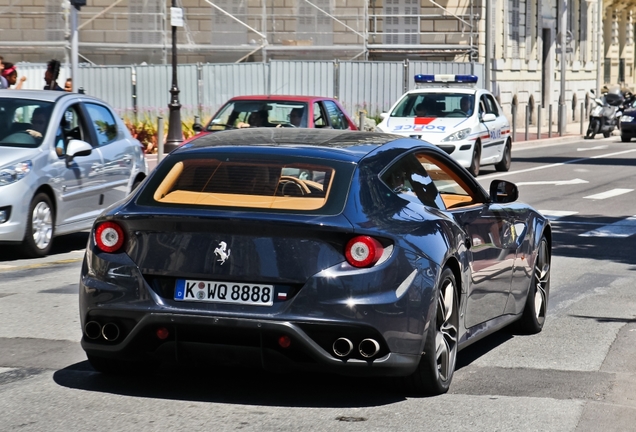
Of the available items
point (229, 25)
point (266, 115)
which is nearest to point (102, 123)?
point (266, 115)

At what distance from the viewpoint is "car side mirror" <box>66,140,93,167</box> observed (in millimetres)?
12695

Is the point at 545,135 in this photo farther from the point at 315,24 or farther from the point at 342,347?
the point at 342,347

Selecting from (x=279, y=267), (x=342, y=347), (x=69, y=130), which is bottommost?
(x=342, y=347)

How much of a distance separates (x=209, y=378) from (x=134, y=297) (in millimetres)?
919

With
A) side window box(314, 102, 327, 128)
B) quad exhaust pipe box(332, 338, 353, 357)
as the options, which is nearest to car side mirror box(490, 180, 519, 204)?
quad exhaust pipe box(332, 338, 353, 357)

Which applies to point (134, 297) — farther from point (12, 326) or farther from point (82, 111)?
point (82, 111)

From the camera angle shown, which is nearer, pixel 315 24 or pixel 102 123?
pixel 102 123

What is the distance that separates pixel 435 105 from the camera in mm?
24688

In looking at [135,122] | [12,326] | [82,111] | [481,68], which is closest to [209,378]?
[12,326]

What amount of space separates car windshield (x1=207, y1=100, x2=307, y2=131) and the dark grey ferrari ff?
12.3 meters

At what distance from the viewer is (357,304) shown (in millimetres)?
5953

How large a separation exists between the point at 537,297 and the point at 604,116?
1401 inches

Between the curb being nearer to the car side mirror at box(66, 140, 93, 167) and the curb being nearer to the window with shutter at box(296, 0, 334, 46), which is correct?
the window with shutter at box(296, 0, 334, 46)

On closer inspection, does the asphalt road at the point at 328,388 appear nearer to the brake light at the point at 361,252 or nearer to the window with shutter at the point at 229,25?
the brake light at the point at 361,252
